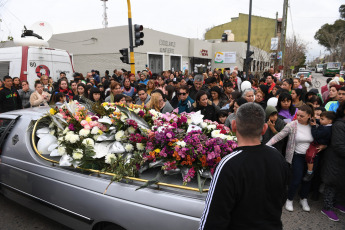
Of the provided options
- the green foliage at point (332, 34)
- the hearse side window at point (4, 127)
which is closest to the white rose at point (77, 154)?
the hearse side window at point (4, 127)

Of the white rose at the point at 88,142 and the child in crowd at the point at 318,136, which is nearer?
the white rose at the point at 88,142

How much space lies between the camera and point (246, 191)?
130 cm

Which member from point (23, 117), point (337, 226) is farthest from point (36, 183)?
point (337, 226)

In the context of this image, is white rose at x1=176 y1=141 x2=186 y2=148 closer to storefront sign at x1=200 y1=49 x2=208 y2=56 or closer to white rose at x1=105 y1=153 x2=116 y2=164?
white rose at x1=105 y1=153 x2=116 y2=164

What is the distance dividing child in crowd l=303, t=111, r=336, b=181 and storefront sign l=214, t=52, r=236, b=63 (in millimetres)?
24144

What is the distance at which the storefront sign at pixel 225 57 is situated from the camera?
87.1 ft

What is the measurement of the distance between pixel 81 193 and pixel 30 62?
8.07m

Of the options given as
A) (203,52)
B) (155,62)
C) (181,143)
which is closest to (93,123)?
(181,143)

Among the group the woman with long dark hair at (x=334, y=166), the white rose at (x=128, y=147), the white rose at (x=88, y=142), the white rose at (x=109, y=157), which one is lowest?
the woman with long dark hair at (x=334, y=166)

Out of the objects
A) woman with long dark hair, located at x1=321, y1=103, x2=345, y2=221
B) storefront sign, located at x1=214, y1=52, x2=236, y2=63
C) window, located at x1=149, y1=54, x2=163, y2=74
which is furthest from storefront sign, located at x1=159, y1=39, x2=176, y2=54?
woman with long dark hair, located at x1=321, y1=103, x2=345, y2=221

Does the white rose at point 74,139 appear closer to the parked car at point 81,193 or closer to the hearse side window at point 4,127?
the parked car at point 81,193

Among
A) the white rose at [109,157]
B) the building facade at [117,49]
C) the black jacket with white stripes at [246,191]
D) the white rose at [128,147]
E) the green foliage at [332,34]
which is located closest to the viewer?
the black jacket with white stripes at [246,191]

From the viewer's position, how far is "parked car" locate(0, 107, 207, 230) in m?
1.99

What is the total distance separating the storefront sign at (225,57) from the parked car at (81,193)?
25.5m
